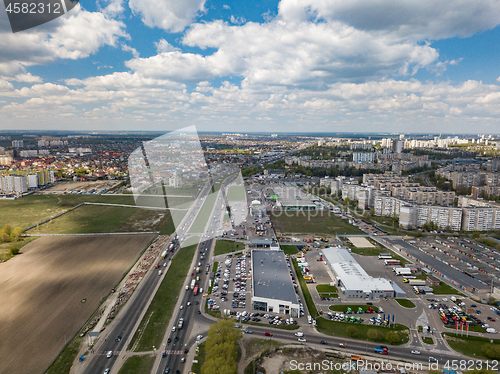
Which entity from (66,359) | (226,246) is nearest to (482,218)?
(226,246)

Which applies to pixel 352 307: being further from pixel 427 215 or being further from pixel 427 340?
pixel 427 215

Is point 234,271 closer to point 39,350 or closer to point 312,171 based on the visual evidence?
point 39,350

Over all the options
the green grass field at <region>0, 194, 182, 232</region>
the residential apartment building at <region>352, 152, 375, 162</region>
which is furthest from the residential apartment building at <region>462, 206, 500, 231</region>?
the residential apartment building at <region>352, 152, 375, 162</region>

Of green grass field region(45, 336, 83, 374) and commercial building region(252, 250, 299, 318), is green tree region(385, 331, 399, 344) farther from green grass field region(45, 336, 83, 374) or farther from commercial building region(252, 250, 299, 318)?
green grass field region(45, 336, 83, 374)

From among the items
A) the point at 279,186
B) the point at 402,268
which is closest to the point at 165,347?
the point at 402,268

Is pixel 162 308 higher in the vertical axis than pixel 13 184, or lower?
lower

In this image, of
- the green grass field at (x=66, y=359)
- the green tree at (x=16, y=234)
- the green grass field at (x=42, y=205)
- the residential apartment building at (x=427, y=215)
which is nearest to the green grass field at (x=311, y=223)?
the residential apartment building at (x=427, y=215)

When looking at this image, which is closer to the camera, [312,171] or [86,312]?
[86,312]
